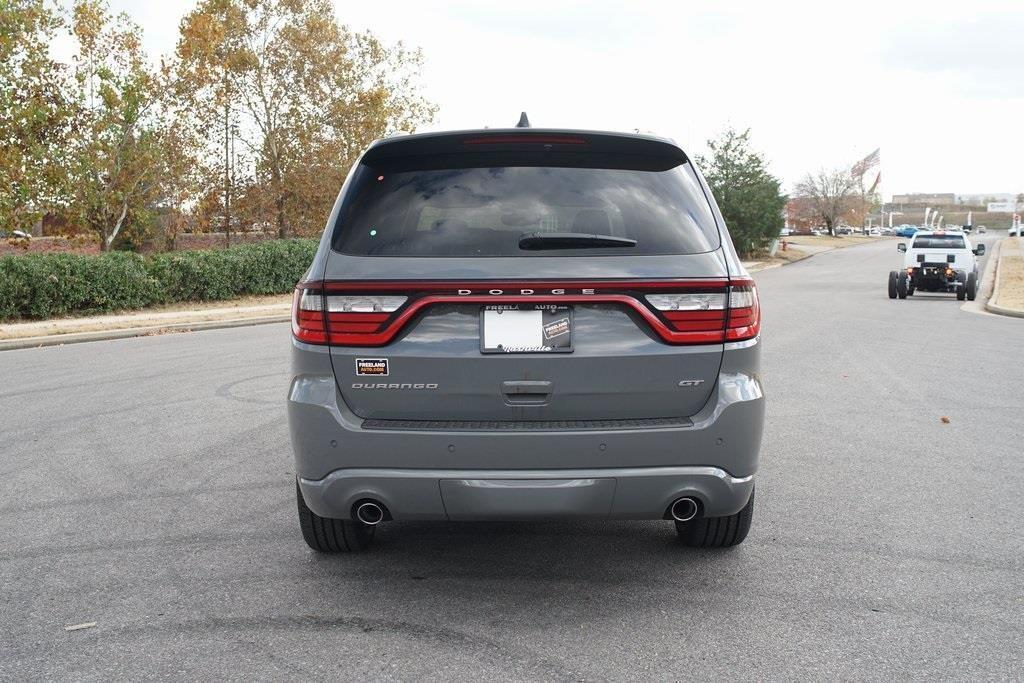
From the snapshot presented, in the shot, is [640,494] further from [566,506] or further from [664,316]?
[664,316]

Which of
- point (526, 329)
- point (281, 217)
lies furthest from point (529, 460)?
point (281, 217)

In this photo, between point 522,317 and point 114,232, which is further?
point 114,232

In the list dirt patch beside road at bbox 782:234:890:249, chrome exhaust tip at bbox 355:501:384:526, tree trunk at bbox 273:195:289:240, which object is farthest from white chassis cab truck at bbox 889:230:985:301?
dirt patch beside road at bbox 782:234:890:249

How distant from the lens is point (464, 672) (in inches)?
134

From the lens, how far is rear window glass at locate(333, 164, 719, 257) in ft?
12.8

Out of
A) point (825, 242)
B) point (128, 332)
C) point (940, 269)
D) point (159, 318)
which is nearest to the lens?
point (128, 332)

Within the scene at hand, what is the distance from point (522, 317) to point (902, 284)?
2249 cm

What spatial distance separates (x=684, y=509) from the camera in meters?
3.99

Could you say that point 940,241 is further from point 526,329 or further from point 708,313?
point 526,329

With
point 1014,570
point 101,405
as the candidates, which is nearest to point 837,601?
point 1014,570

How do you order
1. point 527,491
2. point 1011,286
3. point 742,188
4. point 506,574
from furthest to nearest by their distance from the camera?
point 742,188, point 1011,286, point 506,574, point 527,491

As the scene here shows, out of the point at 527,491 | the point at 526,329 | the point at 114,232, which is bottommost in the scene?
the point at 527,491

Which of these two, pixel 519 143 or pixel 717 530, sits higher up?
pixel 519 143

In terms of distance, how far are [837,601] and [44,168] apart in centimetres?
1937
